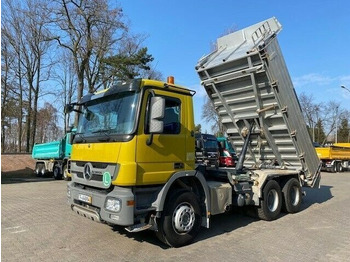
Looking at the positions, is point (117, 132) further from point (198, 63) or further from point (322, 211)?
point (322, 211)

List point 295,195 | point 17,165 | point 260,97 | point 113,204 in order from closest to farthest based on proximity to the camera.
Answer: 1. point 113,204
2. point 260,97
3. point 295,195
4. point 17,165

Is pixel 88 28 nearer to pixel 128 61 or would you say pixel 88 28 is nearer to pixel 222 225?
pixel 128 61

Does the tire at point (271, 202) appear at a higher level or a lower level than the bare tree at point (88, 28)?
lower

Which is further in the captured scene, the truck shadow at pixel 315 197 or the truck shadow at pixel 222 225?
the truck shadow at pixel 315 197

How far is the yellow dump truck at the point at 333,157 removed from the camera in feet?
75.8

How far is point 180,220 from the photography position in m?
5.47

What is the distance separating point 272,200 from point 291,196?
2.68ft

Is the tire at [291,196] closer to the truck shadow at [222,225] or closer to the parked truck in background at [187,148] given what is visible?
the parked truck in background at [187,148]

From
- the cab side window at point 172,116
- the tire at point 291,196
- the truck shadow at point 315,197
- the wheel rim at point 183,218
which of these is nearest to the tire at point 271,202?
the tire at point 291,196

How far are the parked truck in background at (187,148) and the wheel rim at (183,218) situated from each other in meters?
0.02

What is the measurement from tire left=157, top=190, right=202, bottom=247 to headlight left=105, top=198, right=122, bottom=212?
86cm

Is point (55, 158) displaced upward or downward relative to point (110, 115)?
downward

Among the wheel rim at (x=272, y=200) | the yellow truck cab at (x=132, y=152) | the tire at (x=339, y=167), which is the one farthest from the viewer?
the tire at (x=339, y=167)

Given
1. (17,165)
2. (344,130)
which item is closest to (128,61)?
(17,165)
